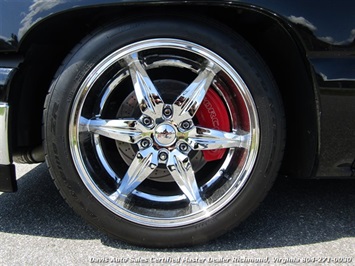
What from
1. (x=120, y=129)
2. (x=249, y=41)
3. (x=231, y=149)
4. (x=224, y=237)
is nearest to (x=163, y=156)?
(x=120, y=129)

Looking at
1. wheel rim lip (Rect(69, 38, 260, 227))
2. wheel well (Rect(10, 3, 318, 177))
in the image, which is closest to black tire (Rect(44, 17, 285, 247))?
wheel rim lip (Rect(69, 38, 260, 227))

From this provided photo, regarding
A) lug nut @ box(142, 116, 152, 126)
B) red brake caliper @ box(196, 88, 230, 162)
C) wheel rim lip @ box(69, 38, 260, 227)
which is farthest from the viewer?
red brake caliper @ box(196, 88, 230, 162)

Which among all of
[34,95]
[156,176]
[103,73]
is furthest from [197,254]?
[34,95]

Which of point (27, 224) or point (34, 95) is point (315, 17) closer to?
point (34, 95)

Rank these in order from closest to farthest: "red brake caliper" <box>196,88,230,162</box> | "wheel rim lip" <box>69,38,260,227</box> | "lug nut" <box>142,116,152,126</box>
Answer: "wheel rim lip" <box>69,38,260,227</box> → "lug nut" <box>142,116,152,126</box> → "red brake caliper" <box>196,88,230,162</box>

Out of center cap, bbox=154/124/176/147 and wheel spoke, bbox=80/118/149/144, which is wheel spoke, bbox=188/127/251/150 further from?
wheel spoke, bbox=80/118/149/144

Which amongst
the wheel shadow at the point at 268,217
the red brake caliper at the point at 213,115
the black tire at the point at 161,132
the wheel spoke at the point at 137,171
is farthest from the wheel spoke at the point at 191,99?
the wheel shadow at the point at 268,217

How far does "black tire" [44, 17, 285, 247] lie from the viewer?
1.77m

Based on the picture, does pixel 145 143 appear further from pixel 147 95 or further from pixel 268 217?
pixel 268 217

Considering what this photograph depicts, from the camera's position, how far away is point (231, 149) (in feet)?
6.44

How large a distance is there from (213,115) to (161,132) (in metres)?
0.31

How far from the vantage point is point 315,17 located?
1690mm

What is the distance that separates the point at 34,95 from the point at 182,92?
2.59ft

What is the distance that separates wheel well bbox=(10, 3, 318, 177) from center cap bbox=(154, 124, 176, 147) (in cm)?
54
